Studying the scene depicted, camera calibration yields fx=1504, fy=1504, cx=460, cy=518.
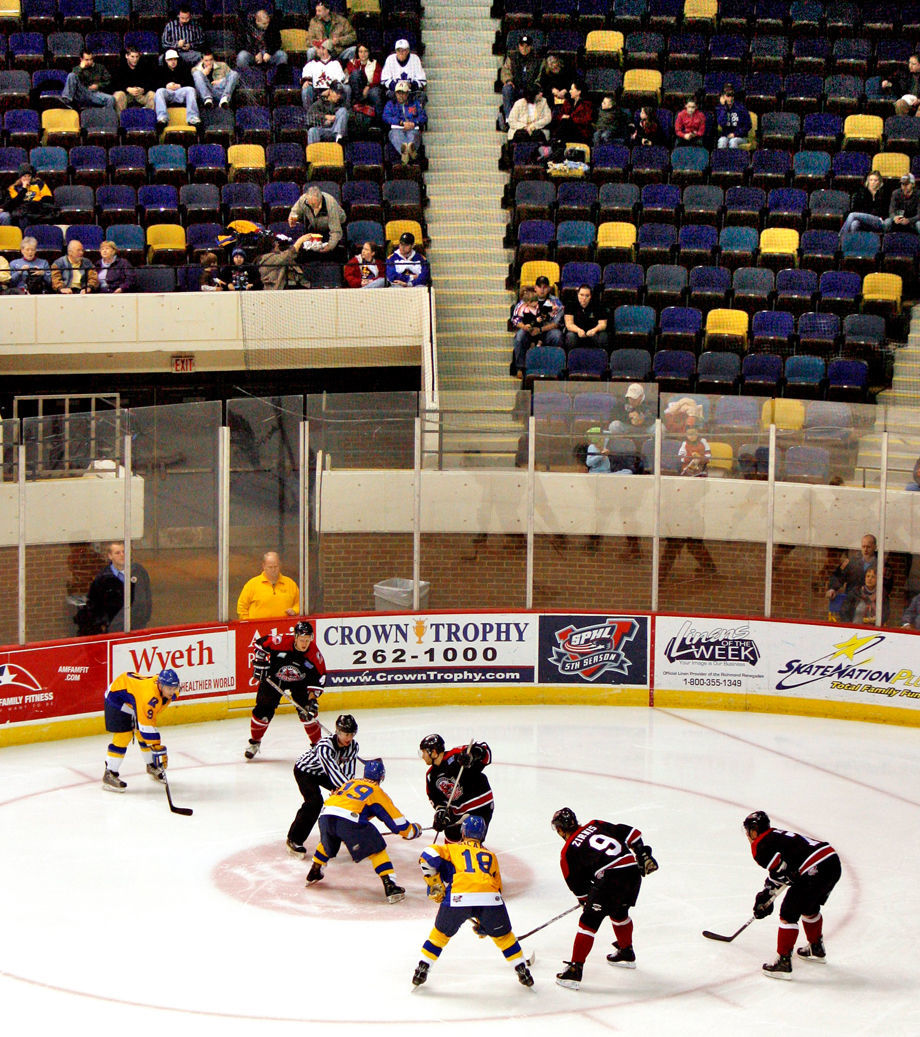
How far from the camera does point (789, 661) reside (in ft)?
44.7

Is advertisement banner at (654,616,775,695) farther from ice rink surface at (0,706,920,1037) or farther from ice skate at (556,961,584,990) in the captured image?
ice skate at (556,961,584,990)

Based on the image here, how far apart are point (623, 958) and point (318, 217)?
1091cm

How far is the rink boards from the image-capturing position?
13133mm

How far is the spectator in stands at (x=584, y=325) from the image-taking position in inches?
636

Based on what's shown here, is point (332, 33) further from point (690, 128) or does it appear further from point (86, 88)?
point (690, 128)

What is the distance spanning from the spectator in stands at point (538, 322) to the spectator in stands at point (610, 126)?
3362 millimetres

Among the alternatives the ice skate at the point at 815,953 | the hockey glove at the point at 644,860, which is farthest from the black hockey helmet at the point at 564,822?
the ice skate at the point at 815,953

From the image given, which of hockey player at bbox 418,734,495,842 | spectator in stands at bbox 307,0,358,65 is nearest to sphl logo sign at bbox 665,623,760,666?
hockey player at bbox 418,734,495,842

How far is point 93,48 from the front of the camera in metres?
19.2

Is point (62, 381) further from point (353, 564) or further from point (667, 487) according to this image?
point (667, 487)

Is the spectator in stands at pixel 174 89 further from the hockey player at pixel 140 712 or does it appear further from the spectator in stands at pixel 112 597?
the hockey player at pixel 140 712

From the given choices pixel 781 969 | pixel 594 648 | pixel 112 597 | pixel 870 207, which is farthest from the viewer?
pixel 870 207

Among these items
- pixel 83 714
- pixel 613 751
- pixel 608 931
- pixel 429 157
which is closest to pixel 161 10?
pixel 429 157

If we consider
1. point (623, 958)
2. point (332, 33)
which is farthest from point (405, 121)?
point (623, 958)
